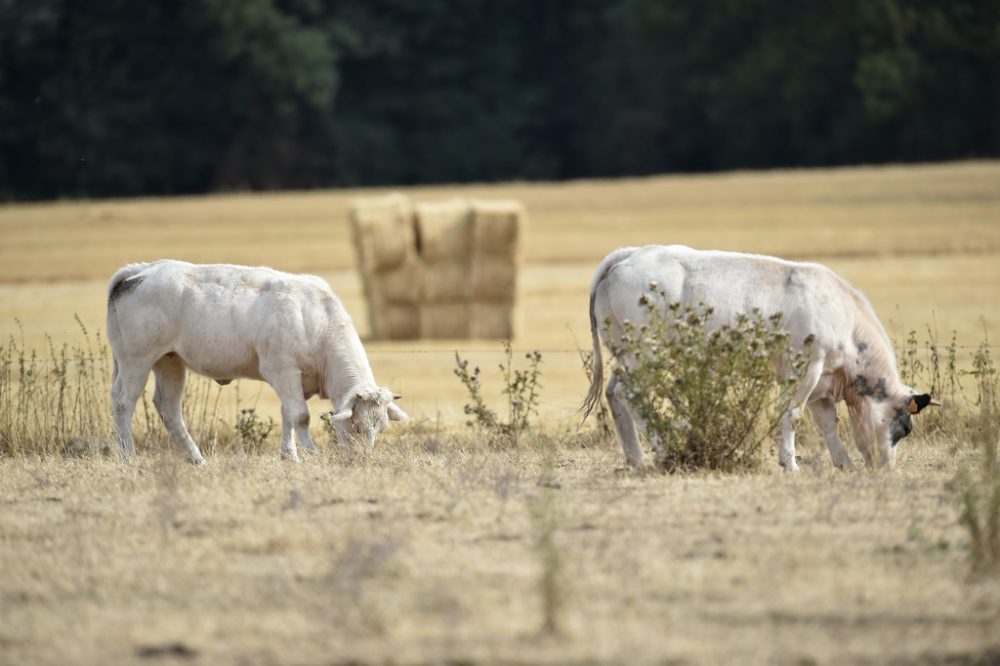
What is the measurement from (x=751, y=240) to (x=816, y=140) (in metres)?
26.5

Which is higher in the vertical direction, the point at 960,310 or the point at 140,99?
the point at 140,99

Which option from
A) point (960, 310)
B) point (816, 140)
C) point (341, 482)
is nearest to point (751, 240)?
point (960, 310)

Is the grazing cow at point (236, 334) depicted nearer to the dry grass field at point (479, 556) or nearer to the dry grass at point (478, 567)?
the dry grass field at point (479, 556)

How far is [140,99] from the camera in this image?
50594 millimetres

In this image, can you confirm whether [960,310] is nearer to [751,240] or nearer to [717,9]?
[751,240]

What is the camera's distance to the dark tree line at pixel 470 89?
48688 mm

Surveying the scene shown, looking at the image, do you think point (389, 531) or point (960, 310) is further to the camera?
point (960, 310)

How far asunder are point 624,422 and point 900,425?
1.98 m

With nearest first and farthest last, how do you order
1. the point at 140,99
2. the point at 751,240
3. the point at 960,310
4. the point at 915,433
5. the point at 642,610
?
the point at 642,610
the point at 915,433
the point at 960,310
the point at 751,240
the point at 140,99

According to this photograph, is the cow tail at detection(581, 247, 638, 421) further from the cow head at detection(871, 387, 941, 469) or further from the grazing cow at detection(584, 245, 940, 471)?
the cow head at detection(871, 387, 941, 469)

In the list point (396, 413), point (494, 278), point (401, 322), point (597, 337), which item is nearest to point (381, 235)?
point (401, 322)

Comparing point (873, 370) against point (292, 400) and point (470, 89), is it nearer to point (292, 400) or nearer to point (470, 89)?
point (292, 400)

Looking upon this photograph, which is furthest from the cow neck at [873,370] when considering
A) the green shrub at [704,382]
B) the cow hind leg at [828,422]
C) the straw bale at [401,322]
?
the straw bale at [401,322]

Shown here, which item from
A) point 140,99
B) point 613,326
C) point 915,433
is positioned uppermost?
point 140,99
